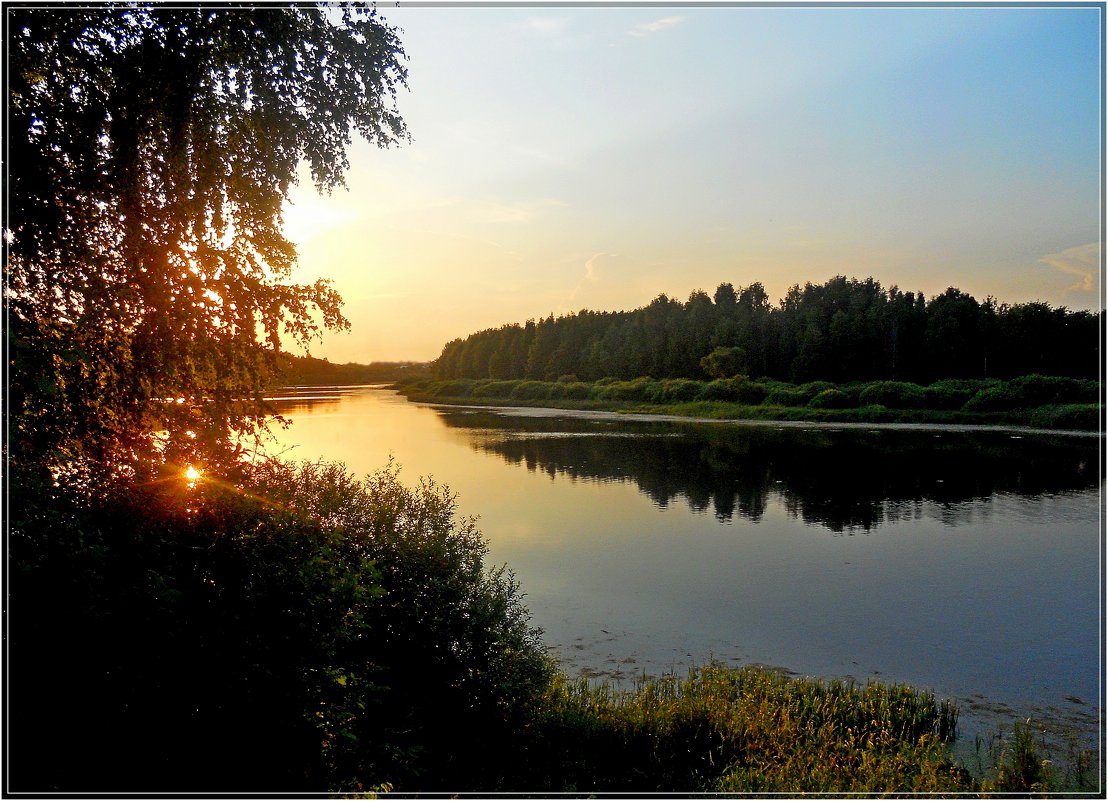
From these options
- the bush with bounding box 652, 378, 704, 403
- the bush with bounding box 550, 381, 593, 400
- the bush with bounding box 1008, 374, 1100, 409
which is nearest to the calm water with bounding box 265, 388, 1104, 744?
the bush with bounding box 1008, 374, 1100, 409

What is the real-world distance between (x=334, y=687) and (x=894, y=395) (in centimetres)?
6333

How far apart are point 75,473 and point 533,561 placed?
38.9 ft

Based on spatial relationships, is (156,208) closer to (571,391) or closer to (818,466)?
(818,466)

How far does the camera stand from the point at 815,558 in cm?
1745

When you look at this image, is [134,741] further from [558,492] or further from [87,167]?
[558,492]

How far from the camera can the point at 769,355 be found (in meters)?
84.1

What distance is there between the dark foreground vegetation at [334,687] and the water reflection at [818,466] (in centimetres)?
1410

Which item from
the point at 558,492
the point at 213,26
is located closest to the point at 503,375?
the point at 558,492

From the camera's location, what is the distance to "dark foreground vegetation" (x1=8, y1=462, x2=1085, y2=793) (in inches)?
195

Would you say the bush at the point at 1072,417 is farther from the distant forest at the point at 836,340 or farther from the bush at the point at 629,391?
the bush at the point at 629,391

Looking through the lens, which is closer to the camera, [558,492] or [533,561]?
[533,561]

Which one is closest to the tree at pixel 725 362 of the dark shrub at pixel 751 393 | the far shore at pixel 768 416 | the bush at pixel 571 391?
the far shore at pixel 768 416

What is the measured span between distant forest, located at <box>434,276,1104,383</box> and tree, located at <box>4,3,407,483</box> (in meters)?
58.8

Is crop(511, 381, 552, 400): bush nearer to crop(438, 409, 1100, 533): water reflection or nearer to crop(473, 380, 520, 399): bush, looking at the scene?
crop(473, 380, 520, 399): bush
